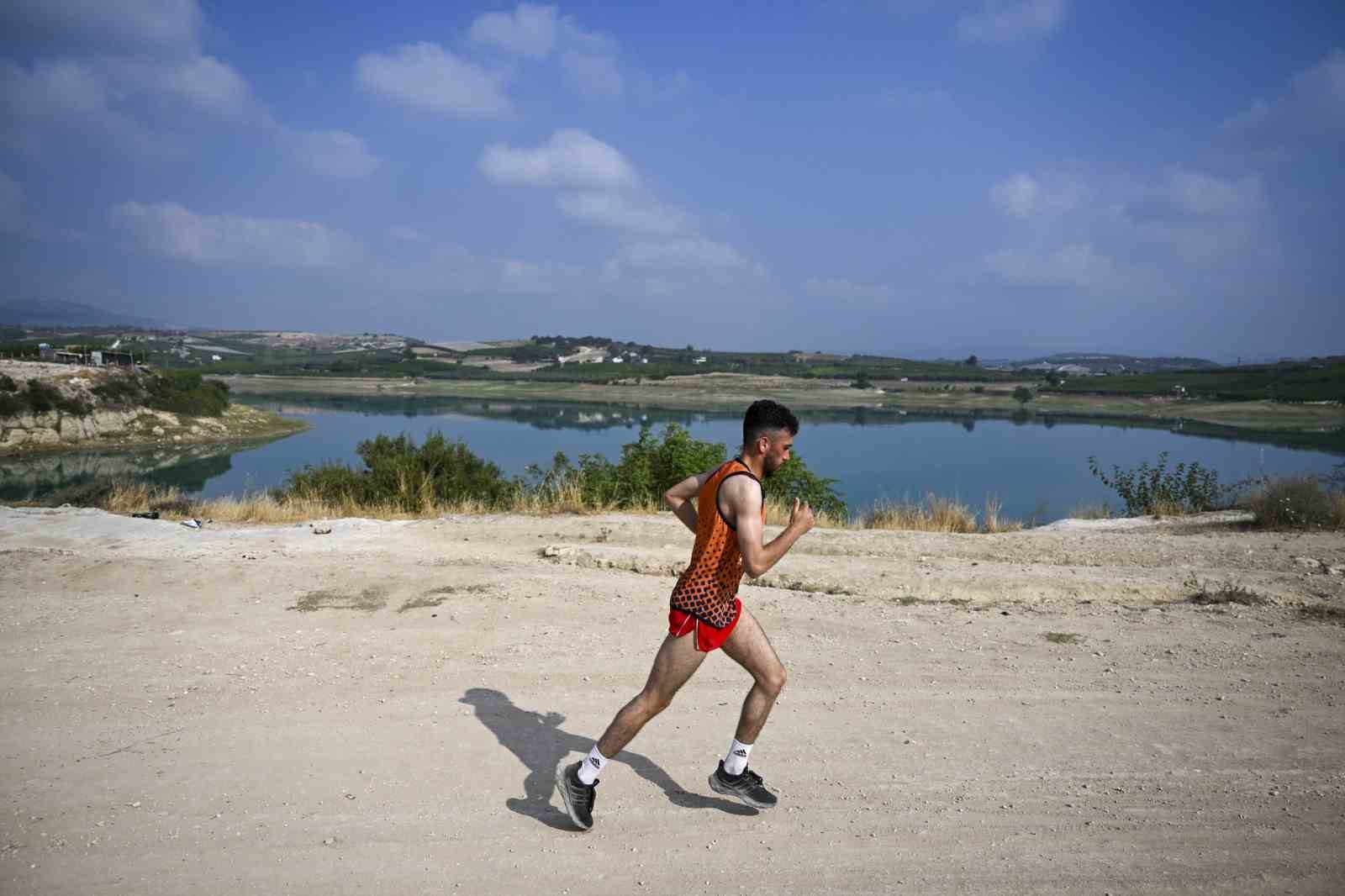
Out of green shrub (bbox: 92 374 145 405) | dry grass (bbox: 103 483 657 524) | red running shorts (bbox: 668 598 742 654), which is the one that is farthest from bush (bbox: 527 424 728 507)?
green shrub (bbox: 92 374 145 405)

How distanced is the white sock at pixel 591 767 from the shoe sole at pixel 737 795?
0.62 m

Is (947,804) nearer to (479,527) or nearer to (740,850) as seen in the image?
(740,850)

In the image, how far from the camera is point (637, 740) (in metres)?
5.10

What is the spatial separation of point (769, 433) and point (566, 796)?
201 cm

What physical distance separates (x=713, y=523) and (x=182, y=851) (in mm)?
2838

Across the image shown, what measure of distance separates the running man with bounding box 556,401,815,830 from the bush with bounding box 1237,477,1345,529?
11692 millimetres

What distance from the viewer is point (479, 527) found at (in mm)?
12195

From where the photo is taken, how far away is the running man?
393 cm

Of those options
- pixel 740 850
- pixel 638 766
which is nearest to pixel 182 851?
pixel 638 766

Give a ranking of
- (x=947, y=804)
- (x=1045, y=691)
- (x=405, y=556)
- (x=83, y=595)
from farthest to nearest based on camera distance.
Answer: (x=405, y=556), (x=83, y=595), (x=1045, y=691), (x=947, y=804)

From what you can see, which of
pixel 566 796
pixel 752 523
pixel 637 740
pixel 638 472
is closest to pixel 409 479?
pixel 638 472

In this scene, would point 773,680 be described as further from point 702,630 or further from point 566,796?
point 566,796

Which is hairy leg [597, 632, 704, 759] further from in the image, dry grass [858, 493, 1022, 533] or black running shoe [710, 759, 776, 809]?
dry grass [858, 493, 1022, 533]

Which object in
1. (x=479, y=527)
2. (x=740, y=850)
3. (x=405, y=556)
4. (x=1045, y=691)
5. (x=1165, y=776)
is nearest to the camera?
(x=740, y=850)
